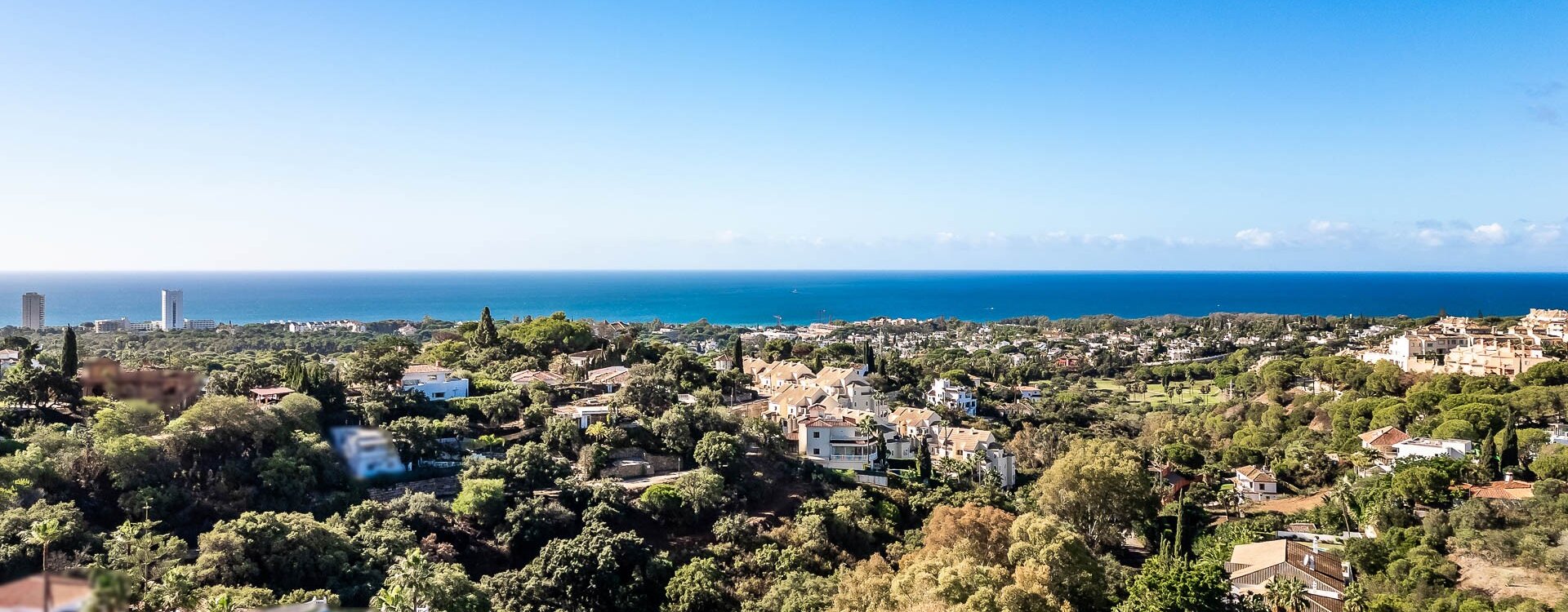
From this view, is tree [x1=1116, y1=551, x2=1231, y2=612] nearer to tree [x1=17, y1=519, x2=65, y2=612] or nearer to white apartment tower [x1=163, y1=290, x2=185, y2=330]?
tree [x1=17, y1=519, x2=65, y2=612]

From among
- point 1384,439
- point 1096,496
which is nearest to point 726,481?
point 1096,496

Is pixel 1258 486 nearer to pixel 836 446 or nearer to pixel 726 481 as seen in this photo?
pixel 836 446

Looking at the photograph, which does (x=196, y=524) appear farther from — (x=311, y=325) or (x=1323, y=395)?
(x=311, y=325)

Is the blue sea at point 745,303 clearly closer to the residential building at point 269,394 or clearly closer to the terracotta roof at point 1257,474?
the residential building at point 269,394

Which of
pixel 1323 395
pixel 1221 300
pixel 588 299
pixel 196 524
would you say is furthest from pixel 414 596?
pixel 1221 300

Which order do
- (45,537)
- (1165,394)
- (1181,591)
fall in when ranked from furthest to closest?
(1165,394), (1181,591), (45,537)

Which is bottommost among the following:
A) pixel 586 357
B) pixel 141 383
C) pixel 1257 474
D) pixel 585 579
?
pixel 585 579

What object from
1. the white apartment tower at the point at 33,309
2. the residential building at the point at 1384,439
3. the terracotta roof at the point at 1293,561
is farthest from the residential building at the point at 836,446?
the white apartment tower at the point at 33,309
